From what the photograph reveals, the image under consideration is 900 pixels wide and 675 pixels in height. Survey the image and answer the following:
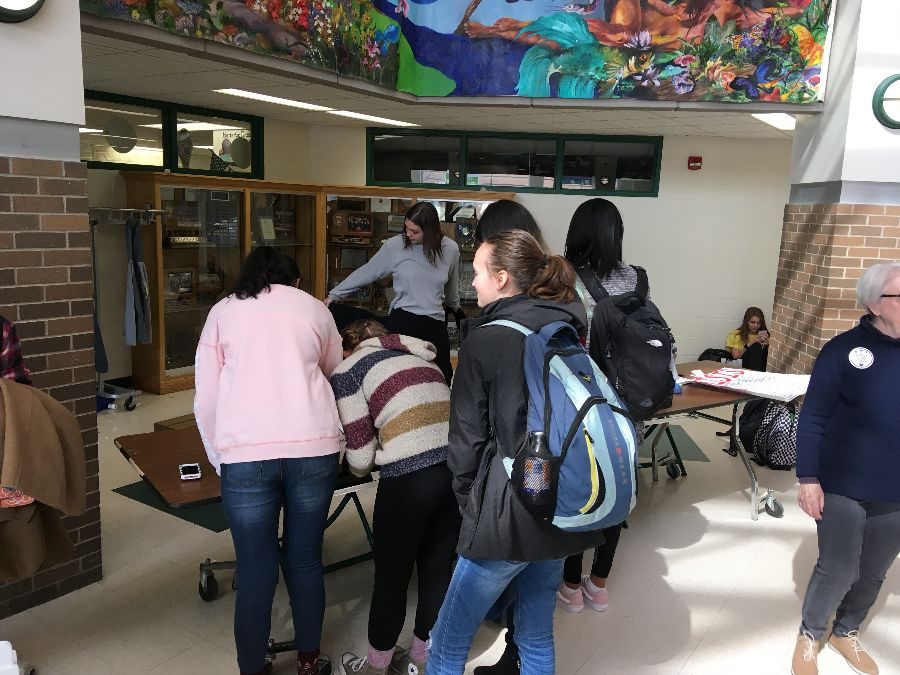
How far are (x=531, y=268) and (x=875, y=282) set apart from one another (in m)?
1.21

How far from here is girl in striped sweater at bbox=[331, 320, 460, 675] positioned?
222 centimetres

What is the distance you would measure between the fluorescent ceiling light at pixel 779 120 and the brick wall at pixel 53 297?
485cm

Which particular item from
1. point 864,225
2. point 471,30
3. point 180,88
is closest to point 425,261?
point 471,30

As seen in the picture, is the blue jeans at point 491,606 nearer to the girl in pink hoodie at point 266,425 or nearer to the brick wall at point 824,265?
the girl in pink hoodie at point 266,425

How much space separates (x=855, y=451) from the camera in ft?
7.93

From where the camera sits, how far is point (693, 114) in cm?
563

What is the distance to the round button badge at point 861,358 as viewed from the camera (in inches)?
93.0

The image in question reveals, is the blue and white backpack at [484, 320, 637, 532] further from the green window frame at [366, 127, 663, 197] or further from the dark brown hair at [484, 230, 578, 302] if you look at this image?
the green window frame at [366, 127, 663, 197]

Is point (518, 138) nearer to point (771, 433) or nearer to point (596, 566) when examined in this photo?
point (771, 433)

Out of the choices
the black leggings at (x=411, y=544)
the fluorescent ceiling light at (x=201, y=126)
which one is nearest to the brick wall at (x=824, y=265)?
the black leggings at (x=411, y=544)

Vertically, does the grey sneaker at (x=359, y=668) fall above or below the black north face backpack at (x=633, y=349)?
below

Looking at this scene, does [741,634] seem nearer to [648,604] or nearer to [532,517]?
[648,604]

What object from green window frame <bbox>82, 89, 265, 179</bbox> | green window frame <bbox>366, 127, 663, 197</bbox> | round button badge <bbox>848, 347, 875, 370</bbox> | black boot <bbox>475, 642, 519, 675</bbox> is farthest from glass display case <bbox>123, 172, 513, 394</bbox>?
round button badge <bbox>848, 347, 875, 370</bbox>

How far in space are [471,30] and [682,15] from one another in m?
1.49
